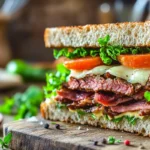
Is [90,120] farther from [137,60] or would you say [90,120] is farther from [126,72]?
[137,60]

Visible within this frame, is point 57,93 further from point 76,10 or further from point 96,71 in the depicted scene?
point 76,10

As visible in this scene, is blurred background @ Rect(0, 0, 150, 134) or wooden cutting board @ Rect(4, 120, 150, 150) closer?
wooden cutting board @ Rect(4, 120, 150, 150)

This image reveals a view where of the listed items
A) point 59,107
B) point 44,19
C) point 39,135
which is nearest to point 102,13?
point 44,19

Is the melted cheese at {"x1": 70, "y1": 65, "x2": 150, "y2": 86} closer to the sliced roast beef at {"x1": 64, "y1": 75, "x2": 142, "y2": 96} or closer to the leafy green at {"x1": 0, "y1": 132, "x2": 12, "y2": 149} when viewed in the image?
the sliced roast beef at {"x1": 64, "y1": 75, "x2": 142, "y2": 96}

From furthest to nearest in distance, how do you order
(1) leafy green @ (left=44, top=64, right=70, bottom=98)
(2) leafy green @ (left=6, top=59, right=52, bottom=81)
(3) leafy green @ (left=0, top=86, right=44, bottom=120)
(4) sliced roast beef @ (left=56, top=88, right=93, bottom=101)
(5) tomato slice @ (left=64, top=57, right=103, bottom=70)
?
(2) leafy green @ (left=6, top=59, right=52, bottom=81) < (3) leafy green @ (left=0, top=86, right=44, bottom=120) < (1) leafy green @ (left=44, top=64, right=70, bottom=98) < (4) sliced roast beef @ (left=56, top=88, right=93, bottom=101) < (5) tomato slice @ (left=64, top=57, right=103, bottom=70)

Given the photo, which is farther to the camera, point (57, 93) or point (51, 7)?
point (51, 7)

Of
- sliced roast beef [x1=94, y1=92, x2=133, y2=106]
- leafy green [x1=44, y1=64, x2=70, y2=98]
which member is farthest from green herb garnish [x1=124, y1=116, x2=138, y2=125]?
leafy green [x1=44, y1=64, x2=70, y2=98]

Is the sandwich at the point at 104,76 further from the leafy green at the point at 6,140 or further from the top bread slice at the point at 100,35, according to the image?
the leafy green at the point at 6,140
